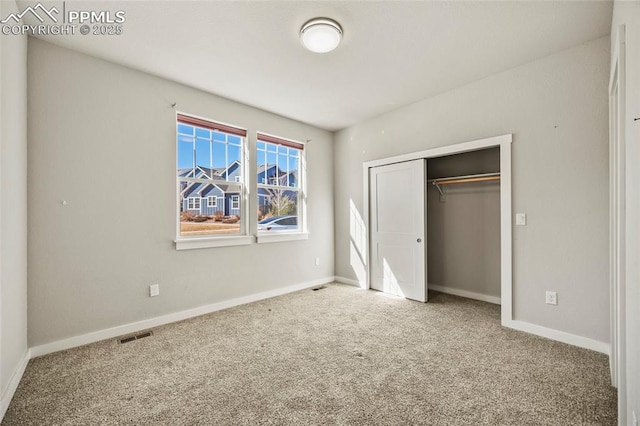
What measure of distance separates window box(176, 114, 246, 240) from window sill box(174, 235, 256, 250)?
0.10 meters

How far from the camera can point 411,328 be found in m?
2.99

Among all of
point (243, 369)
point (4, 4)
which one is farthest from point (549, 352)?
point (4, 4)

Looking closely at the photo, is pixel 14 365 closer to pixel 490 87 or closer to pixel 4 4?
pixel 4 4

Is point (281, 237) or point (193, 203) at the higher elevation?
point (193, 203)

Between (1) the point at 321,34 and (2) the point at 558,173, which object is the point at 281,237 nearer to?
(1) the point at 321,34

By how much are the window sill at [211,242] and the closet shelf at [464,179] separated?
274cm

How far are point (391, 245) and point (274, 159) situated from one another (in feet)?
7.10

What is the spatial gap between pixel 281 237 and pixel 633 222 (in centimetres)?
361

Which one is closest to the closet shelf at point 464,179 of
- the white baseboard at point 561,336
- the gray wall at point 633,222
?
the white baseboard at point 561,336

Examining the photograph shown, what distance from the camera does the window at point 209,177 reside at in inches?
136

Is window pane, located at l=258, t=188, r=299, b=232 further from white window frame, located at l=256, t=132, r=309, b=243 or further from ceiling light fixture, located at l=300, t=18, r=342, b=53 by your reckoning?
ceiling light fixture, located at l=300, t=18, r=342, b=53

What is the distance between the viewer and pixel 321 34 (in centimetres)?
233

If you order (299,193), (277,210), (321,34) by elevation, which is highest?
(321,34)

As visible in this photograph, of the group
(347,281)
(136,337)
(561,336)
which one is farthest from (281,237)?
(561,336)
